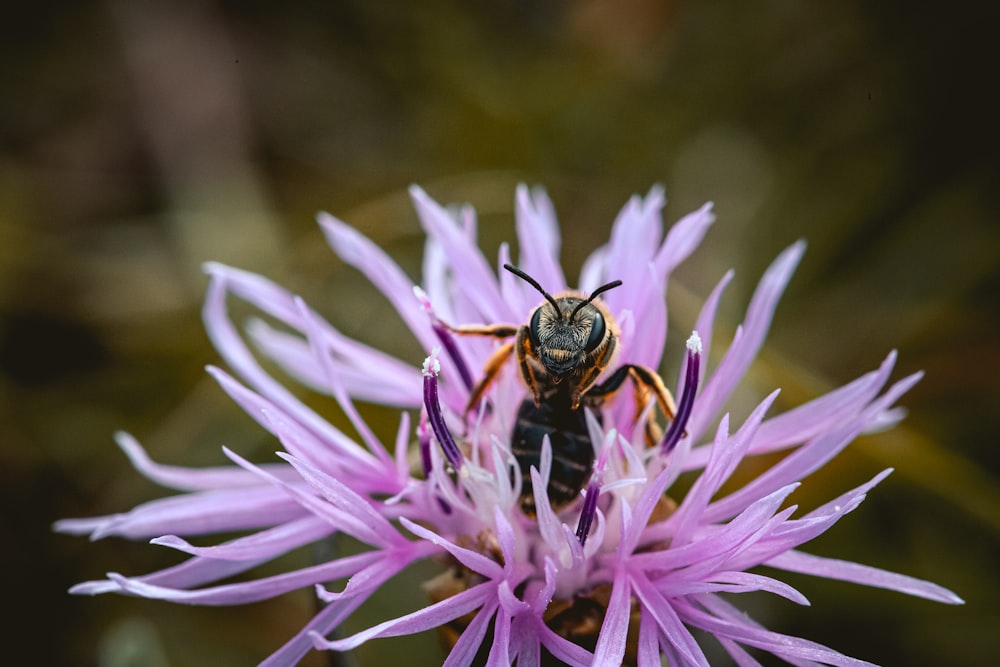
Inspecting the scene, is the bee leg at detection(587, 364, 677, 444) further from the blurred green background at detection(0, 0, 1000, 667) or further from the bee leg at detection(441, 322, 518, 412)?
the blurred green background at detection(0, 0, 1000, 667)

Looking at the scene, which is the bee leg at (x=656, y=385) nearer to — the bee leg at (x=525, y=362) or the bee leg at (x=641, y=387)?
the bee leg at (x=641, y=387)

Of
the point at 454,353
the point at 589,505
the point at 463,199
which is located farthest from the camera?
the point at 463,199

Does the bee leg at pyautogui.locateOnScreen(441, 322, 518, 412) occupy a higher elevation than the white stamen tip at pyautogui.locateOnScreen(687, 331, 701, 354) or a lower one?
higher

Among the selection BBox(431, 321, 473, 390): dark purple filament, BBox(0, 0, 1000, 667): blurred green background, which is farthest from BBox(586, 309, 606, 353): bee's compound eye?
BBox(0, 0, 1000, 667): blurred green background

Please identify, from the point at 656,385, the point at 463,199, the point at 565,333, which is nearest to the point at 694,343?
the point at 656,385

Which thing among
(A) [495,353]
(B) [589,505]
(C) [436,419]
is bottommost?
(B) [589,505]

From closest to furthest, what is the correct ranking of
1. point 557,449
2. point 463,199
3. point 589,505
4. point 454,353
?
point 589,505, point 557,449, point 454,353, point 463,199

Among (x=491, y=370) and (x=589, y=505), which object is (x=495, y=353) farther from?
(x=589, y=505)

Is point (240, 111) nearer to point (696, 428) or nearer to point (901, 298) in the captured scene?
point (901, 298)
